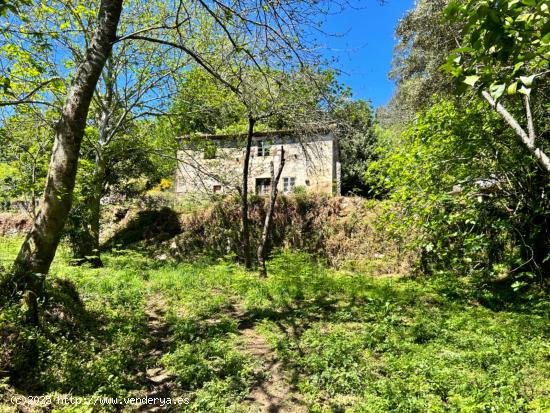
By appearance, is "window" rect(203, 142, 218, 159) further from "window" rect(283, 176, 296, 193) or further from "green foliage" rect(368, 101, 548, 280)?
"window" rect(283, 176, 296, 193)

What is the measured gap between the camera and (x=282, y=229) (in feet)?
55.8

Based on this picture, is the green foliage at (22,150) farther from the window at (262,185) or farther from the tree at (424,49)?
the window at (262,185)

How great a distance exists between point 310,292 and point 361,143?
20982mm

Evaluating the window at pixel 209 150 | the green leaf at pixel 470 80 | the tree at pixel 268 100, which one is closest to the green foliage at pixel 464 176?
the tree at pixel 268 100

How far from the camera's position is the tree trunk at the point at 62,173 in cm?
510

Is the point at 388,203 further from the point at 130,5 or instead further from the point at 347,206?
the point at 130,5

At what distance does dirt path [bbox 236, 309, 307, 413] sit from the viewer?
4.31m

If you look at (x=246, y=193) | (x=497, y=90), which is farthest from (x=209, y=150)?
(x=497, y=90)

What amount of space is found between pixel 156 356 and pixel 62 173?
116 inches

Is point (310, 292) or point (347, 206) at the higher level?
point (347, 206)

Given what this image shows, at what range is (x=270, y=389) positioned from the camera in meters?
4.68

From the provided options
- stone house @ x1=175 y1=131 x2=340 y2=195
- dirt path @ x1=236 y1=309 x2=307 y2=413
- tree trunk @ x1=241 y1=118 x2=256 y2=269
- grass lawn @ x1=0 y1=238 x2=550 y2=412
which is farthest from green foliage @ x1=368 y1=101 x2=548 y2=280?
dirt path @ x1=236 y1=309 x2=307 y2=413

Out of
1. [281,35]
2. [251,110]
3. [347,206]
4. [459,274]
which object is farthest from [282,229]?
[281,35]

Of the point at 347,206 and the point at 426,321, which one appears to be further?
the point at 347,206
